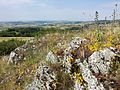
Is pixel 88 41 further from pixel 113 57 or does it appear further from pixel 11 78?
pixel 11 78

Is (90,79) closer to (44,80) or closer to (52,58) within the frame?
(44,80)

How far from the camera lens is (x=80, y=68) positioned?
7.64 metres

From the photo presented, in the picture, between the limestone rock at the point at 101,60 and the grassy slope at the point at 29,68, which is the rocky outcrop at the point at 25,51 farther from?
the limestone rock at the point at 101,60

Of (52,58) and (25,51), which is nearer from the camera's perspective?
(52,58)

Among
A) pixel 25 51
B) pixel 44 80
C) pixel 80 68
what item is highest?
pixel 80 68

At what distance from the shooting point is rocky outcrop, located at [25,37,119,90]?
7.20 meters

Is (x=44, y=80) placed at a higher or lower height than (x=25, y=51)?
lower

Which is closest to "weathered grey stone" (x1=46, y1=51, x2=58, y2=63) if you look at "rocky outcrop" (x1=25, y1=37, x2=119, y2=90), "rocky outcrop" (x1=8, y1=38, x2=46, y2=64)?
"rocky outcrop" (x1=25, y1=37, x2=119, y2=90)

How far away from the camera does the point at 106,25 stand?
33.1ft

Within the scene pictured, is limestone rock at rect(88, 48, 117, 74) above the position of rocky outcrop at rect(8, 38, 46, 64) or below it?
above

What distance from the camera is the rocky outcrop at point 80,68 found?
720cm

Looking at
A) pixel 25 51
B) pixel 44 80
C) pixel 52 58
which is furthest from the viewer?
pixel 25 51

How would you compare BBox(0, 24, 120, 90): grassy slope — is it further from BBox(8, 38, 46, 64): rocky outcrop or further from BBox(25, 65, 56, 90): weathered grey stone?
BBox(8, 38, 46, 64): rocky outcrop

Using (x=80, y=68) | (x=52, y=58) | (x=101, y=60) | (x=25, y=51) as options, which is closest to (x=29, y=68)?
(x=52, y=58)
